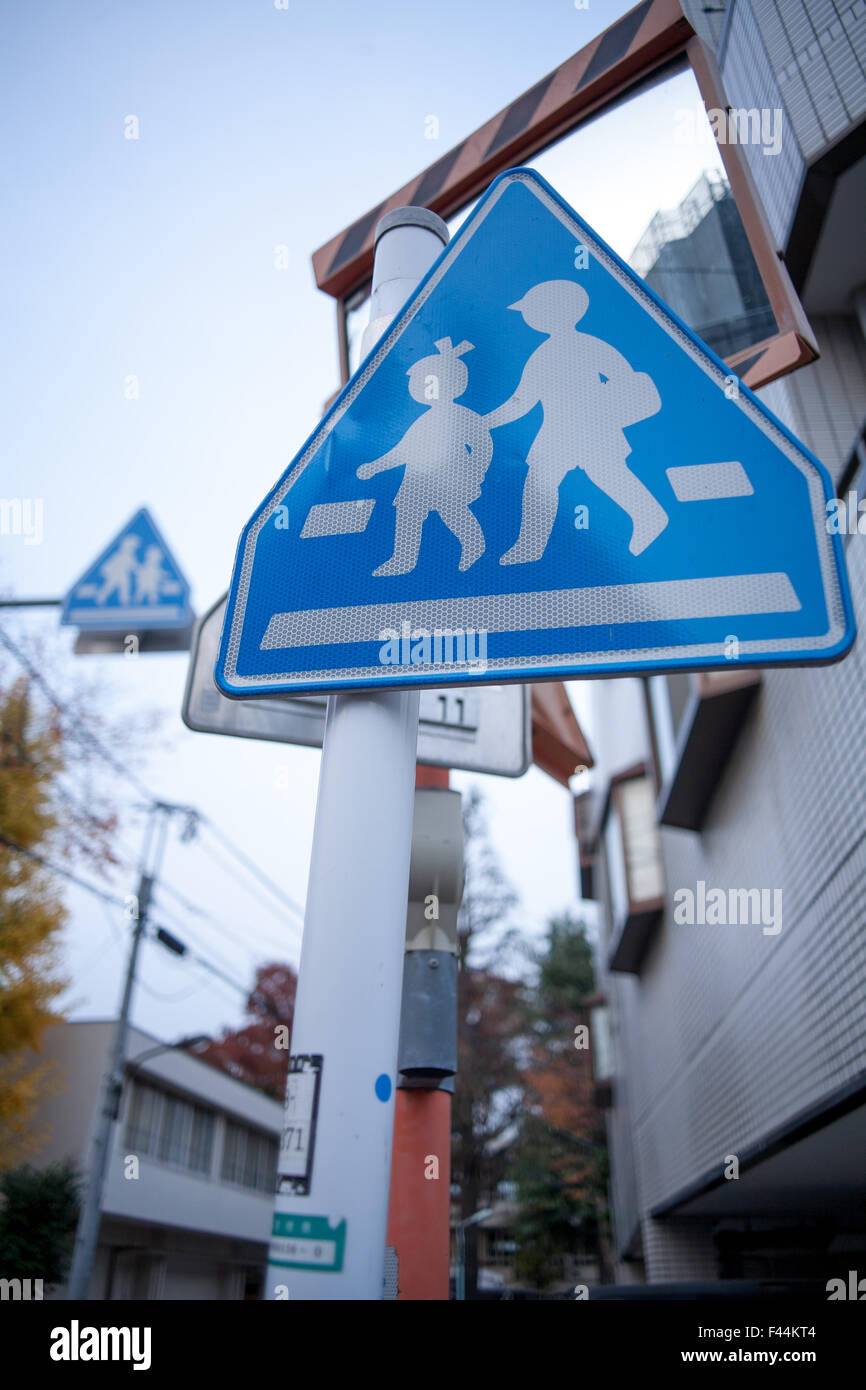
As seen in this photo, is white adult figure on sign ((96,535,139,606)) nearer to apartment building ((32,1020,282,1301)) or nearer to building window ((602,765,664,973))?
building window ((602,765,664,973))

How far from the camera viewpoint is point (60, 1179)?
1792 centimetres

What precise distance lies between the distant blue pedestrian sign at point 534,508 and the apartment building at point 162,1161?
19.0 meters

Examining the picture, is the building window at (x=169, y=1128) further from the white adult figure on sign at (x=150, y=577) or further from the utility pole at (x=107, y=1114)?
the white adult figure on sign at (x=150, y=577)

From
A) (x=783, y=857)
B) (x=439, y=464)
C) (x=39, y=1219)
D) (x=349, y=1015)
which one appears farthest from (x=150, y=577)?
(x=39, y=1219)

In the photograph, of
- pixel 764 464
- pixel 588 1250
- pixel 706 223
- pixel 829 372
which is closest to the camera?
pixel 764 464

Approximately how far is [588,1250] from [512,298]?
116 feet

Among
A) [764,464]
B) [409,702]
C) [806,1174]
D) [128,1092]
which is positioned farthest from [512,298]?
[128,1092]

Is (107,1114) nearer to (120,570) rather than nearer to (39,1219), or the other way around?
(39,1219)

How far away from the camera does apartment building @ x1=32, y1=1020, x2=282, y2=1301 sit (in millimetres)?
20578

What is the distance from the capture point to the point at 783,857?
776 centimetres

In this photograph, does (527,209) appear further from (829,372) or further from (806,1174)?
(806,1174)

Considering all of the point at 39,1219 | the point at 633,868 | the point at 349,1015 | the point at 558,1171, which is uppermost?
the point at 633,868

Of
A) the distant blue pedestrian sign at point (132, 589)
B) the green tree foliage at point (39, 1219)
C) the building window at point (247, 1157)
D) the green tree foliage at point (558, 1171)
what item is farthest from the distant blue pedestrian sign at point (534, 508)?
the building window at point (247, 1157)

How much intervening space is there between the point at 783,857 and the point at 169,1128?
70.9 feet
